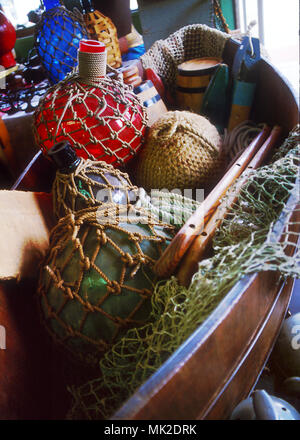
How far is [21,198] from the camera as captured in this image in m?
0.89

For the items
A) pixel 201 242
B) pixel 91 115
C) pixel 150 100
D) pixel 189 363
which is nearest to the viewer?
pixel 189 363

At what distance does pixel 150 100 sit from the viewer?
1.24 meters

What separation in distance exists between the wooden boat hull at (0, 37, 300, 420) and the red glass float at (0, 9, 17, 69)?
148 cm

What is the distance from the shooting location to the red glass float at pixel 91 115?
93cm

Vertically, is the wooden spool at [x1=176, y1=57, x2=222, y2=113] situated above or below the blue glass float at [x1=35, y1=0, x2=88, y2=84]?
below

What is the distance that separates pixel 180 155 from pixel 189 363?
0.66 meters

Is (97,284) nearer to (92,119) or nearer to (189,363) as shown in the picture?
(189,363)

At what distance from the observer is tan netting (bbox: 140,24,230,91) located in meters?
1.50

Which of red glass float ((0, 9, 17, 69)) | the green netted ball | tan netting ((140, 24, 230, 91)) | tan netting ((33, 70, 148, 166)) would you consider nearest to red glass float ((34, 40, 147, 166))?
tan netting ((33, 70, 148, 166))

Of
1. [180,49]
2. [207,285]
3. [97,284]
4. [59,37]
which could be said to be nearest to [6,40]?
[59,37]

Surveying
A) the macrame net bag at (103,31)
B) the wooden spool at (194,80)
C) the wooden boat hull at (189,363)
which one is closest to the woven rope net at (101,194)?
the wooden boat hull at (189,363)

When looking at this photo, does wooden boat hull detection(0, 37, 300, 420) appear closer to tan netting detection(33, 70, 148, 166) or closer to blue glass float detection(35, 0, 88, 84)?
tan netting detection(33, 70, 148, 166)

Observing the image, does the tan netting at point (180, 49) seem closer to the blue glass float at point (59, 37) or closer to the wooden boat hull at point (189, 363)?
the blue glass float at point (59, 37)

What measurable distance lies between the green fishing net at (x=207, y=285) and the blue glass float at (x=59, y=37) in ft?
3.18
